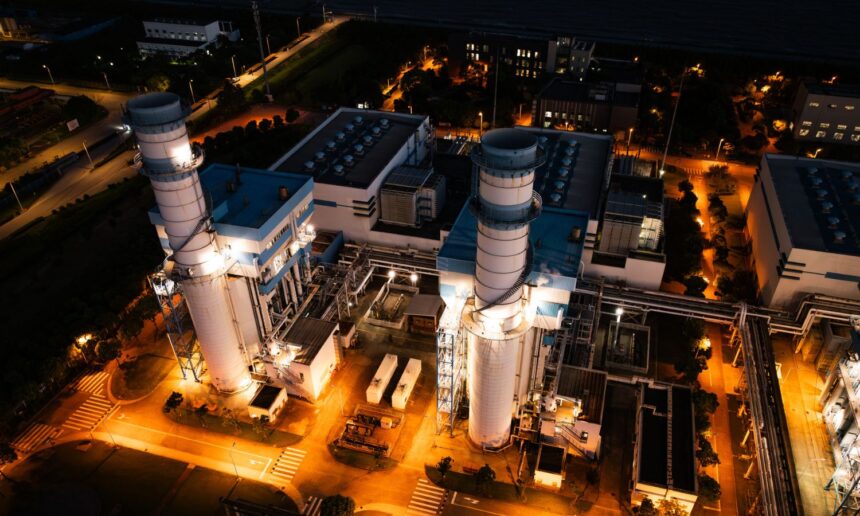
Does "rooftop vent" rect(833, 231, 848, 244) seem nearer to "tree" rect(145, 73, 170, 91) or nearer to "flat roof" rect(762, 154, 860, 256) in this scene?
"flat roof" rect(762, 154, 860, 256)

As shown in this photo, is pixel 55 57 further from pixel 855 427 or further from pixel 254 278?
pixel 855 427

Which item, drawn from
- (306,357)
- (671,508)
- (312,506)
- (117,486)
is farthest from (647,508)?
(117,486)

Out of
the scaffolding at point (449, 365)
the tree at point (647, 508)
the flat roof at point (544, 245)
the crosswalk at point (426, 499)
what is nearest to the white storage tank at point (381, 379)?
the scaffolding at point (449, 365)

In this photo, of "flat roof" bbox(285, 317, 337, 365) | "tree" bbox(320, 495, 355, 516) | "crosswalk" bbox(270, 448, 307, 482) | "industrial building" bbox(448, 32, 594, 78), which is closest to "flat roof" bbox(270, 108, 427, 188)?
"flat roof" bbox(285, 317, 337, 365)

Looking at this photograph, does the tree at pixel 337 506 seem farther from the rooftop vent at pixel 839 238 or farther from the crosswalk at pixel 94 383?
the rooftop vent at pixel 839 238

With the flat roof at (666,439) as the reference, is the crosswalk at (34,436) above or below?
below
